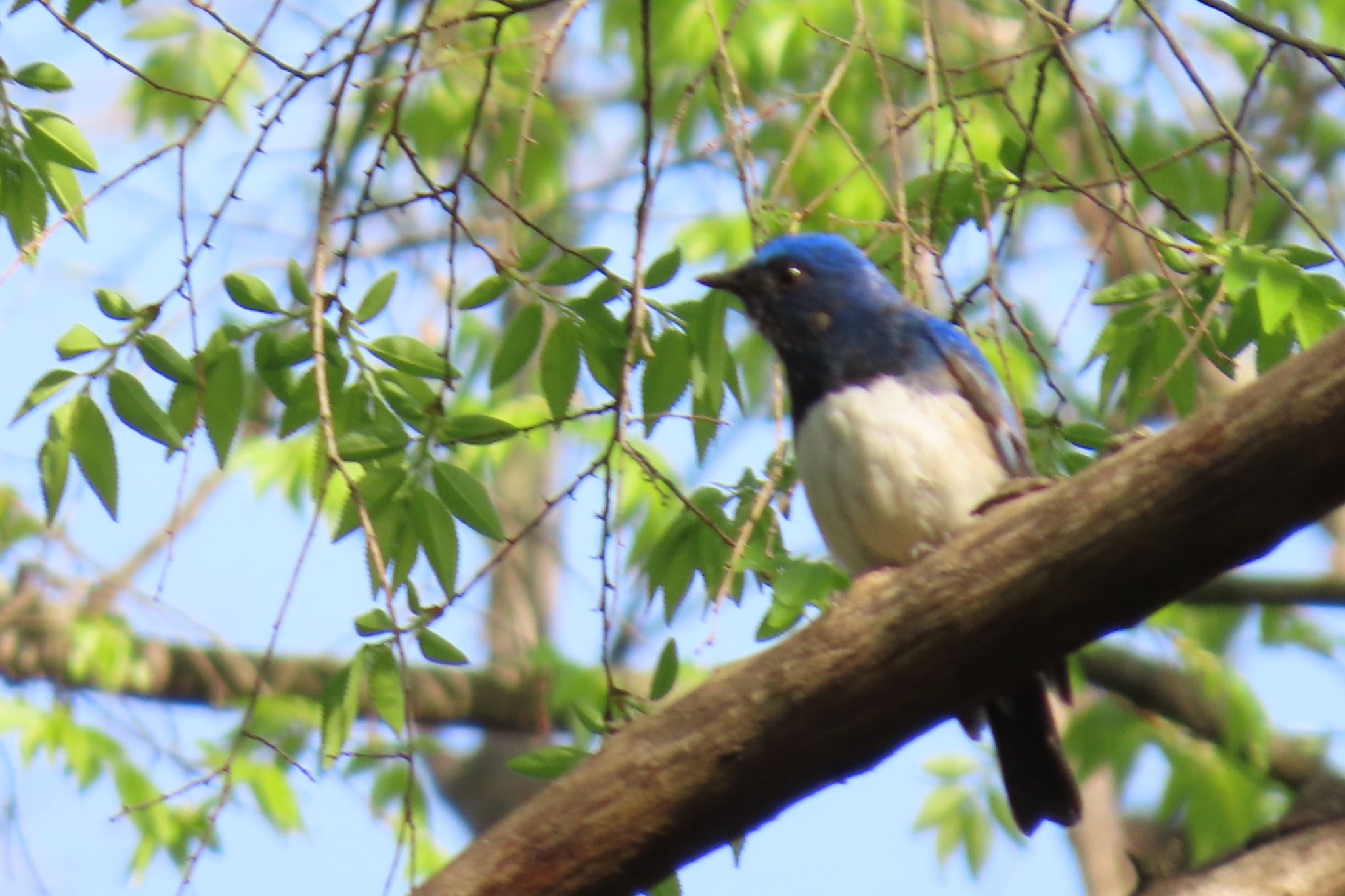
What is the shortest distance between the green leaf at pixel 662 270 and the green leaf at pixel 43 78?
3.83ft

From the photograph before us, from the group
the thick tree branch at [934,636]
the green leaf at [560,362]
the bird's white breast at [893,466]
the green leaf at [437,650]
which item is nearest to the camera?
the thick tree branch at [934,636]

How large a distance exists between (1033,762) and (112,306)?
2387 mm

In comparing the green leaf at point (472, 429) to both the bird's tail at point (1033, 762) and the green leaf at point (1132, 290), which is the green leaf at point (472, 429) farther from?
the bird's tail at point (1033, 762)

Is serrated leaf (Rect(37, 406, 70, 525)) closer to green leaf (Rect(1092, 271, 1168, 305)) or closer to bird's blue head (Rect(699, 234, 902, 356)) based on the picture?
bird's blue head (Rect(699, 234, 902, 356))

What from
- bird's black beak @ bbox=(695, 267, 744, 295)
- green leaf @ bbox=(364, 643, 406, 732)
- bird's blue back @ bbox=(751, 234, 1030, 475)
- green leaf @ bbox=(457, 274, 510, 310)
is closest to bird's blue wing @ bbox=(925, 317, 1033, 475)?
bird's blue back @ bbox=(751, 234, 1030, 475)

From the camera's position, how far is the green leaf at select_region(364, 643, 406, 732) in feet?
9.39

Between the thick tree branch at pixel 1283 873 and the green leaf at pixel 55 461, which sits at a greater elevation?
the green leaf at pixel 55 461

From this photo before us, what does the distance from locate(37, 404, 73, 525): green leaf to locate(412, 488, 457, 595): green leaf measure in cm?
64

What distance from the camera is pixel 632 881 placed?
2850mm

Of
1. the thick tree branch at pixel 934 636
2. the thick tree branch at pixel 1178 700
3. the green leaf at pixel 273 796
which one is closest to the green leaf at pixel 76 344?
the thick tree branch at pixel 934 636

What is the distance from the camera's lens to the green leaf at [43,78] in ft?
9.62

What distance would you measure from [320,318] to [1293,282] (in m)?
1.84

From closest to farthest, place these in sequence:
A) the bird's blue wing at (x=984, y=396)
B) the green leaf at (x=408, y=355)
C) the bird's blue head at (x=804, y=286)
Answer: the green leaf at (x=408, y=355), the bird's blue wing at (x=984, y=396), the bird's blue head at (x=804, y=286)

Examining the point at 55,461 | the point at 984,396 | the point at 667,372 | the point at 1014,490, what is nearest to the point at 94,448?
the point at 55,461
